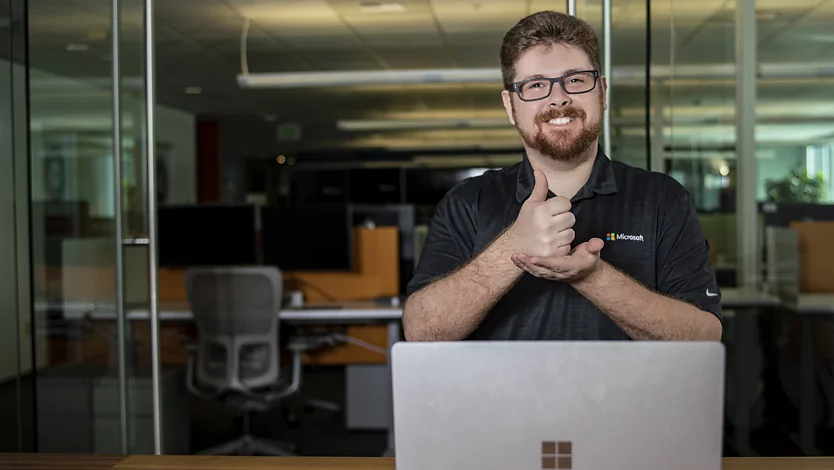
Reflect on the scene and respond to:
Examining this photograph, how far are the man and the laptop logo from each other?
1.25ft

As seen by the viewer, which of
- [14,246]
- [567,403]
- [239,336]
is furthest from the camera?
[239,336]

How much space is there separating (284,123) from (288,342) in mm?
8560

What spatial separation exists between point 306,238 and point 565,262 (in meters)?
3.68

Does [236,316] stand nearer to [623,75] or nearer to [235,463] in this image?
[623,75]

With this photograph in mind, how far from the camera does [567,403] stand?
0.97 m

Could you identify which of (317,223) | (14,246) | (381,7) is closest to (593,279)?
(14,246)

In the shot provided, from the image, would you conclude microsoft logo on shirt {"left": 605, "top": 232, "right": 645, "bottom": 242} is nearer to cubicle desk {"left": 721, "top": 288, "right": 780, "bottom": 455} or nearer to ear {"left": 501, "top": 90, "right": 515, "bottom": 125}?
ear {"left": 501, "top": 90, "right": 515, "bottom": 125}

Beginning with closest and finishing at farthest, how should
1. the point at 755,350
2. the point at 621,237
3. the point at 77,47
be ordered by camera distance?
the point at 621,237
the point at 77,47
the point at 755,350

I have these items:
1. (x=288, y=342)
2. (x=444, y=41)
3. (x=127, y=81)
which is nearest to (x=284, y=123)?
(x=444, y=41)

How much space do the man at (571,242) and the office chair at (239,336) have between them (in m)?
2.85

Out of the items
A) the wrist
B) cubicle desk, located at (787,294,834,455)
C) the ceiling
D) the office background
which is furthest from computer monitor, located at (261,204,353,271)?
the wrist

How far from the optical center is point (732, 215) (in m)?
3.76

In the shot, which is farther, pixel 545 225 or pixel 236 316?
pixel 236 316

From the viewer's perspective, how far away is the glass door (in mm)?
3029
